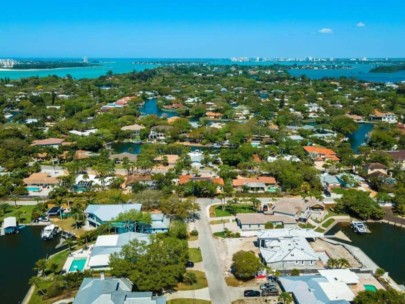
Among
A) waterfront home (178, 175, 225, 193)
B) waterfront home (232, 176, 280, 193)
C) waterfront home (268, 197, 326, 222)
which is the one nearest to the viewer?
waterfront home (268, 197, 326, 222)

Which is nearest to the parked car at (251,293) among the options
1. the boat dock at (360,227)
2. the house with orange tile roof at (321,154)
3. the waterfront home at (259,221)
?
the waterfront home at (259,221)

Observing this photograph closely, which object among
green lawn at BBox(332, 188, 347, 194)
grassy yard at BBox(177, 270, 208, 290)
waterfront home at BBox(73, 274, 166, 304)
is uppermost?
waterfront home at BBox(73, 274, 166, 304)

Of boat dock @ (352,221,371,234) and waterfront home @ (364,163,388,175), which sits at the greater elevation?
waterfront home @ (364,163,388,175)

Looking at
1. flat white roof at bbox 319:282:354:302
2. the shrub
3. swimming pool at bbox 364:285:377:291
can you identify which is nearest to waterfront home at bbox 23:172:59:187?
the shrub

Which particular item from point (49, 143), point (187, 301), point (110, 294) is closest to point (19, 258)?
point (110, 294)

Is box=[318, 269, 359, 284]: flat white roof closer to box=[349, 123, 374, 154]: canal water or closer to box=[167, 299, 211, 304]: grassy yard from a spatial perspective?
box=[167, 299, 211, 304]: grassy yard

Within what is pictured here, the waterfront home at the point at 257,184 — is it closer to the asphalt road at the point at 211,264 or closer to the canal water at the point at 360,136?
the asphalt road at the point at 211,264
